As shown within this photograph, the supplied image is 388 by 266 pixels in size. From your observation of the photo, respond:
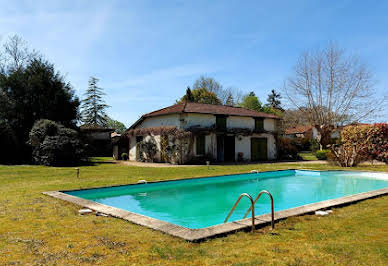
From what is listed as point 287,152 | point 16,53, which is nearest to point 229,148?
point 287,152

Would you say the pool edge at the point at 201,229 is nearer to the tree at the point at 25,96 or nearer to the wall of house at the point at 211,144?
the wall of house at the point at 211,144

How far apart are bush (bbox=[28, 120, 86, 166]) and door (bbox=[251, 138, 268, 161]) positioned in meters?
14.0

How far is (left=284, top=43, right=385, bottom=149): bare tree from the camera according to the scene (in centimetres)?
2714

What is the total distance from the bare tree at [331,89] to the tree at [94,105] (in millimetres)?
33011

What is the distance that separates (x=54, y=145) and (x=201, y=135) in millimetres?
10490

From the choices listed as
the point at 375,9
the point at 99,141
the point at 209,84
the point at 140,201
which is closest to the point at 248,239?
the point at 140,201

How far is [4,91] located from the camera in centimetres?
2355

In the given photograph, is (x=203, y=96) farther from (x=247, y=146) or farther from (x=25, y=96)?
(x=25, y=96)

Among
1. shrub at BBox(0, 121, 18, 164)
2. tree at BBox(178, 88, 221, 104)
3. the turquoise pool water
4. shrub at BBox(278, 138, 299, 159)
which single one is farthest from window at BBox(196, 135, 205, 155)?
tree at BBox(178, 88, 221, 104)

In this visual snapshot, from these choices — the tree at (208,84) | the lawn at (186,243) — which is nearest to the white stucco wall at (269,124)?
the tree at (208,84)

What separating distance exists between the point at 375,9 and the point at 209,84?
1354 inches

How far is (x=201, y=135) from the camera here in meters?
22.6

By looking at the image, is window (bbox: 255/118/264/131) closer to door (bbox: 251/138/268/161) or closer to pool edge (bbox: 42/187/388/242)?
door (bbox: 251/138/268/161)

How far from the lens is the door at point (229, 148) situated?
2462cm
